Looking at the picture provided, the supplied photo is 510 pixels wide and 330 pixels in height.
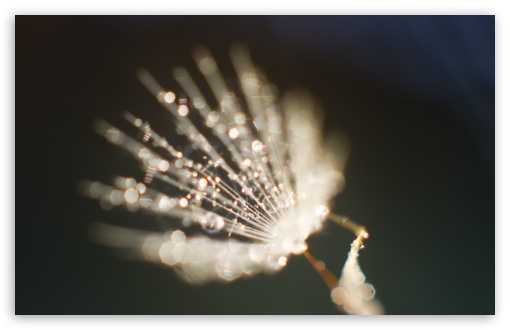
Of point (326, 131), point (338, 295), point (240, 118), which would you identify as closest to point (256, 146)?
point (240, 118)

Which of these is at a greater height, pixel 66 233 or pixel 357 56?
pixel 357 56

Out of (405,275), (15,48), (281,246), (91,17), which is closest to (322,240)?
→ (281,246)

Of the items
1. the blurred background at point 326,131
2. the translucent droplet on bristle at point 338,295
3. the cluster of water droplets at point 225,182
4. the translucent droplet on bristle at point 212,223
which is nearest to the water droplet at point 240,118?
the cluster of water droplets at point 225,182

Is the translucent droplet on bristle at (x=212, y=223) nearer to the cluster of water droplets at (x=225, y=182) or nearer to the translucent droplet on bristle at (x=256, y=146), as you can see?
the cluster of water droplets at (x=225, y=182)

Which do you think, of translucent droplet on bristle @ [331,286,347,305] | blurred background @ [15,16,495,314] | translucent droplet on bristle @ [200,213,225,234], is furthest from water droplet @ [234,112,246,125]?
translucent droplet on bristle @ [331,286,347,305]

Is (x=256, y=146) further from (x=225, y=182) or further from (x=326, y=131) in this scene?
(x=326, y=131)
